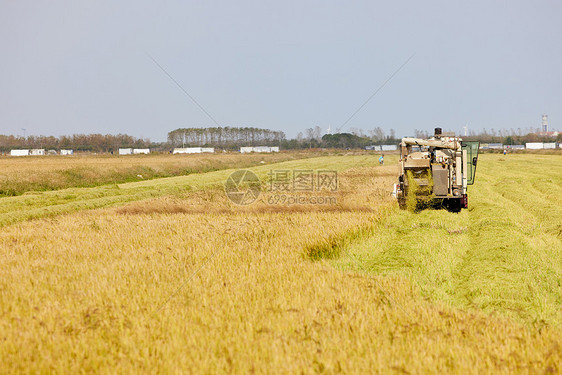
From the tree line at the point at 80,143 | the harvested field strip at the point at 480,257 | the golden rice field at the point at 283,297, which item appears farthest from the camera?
the tree line at the point at 80,143

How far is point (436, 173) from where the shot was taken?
15.5 m

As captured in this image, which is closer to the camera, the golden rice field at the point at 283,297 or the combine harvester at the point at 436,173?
the golden rice field at the point at 283,297

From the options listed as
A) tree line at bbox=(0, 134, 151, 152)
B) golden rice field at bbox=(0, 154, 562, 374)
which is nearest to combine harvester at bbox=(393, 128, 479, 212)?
golden rice field at bbox=(0, 154, 562, 374)

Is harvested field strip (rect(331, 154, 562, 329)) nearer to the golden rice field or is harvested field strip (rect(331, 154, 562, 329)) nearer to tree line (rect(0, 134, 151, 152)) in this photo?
the golden rice field

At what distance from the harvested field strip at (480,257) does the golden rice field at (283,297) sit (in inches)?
1.7

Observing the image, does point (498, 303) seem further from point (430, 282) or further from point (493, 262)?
point (493, 262)

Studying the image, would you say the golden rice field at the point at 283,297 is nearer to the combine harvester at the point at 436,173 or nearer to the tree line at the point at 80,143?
the combine harvester at the point at 436,173

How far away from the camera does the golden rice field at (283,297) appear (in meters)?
4.50

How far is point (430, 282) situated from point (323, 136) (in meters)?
151

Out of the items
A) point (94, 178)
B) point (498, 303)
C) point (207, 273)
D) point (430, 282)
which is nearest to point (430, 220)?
point (430, 282)

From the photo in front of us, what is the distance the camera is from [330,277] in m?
7.24

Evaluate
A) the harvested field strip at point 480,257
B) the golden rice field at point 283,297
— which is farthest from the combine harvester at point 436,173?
the golden rice field at point 283,297

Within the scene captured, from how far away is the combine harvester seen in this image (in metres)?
15.6

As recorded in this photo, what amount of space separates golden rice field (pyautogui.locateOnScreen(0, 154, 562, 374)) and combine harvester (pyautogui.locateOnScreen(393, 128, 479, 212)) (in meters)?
3.01
